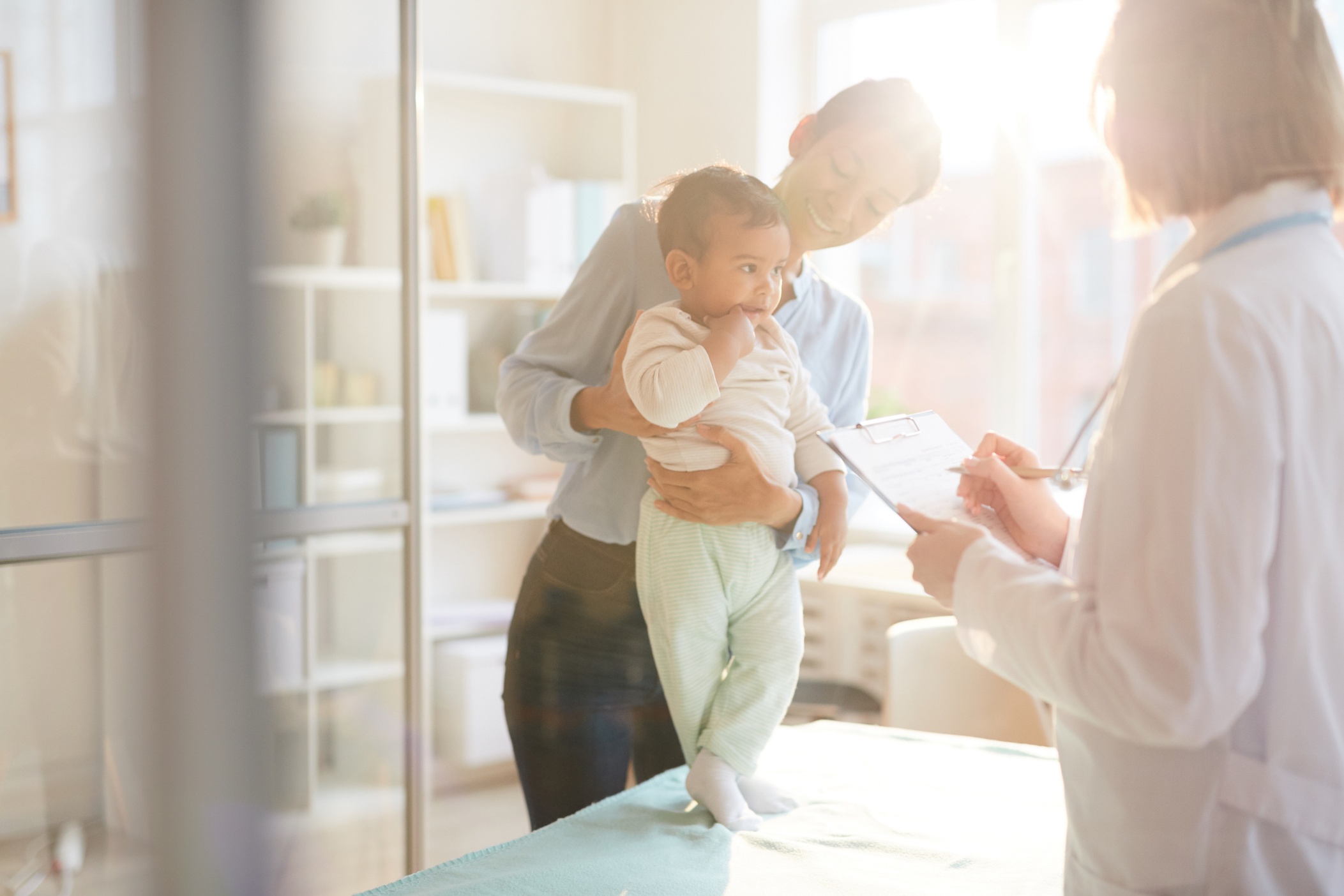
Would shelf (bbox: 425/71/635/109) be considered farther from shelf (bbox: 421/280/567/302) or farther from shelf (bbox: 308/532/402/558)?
shelf (bbox: 308/532/402/558)

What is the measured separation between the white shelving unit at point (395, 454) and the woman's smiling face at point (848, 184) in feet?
2.31

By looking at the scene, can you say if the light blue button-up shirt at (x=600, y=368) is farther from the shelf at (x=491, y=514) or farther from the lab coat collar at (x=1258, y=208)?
the shelf at (x=491, y=514)

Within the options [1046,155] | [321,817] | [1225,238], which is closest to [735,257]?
[1225,238]

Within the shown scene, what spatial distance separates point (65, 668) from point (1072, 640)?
1.54 metres

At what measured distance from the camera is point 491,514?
132 inches

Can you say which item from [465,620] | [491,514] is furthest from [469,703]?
[491,514]

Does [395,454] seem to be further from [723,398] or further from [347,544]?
[723,398]

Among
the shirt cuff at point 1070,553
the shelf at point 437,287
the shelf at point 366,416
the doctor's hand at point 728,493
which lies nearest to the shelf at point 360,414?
the shelf at point 366,416

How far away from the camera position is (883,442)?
113cm

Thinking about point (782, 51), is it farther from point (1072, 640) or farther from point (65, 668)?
point (1072, 640)

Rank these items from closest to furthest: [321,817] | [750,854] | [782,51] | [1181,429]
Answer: [1181,429] < [750,854] < [321,817] < [782,51]

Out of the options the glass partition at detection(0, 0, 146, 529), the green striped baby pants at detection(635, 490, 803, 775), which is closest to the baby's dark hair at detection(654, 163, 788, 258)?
the green striped baby pants at detection(635, 490, 803, 775)

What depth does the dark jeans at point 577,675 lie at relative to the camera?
4.64 feet

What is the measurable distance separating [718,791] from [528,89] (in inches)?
102
